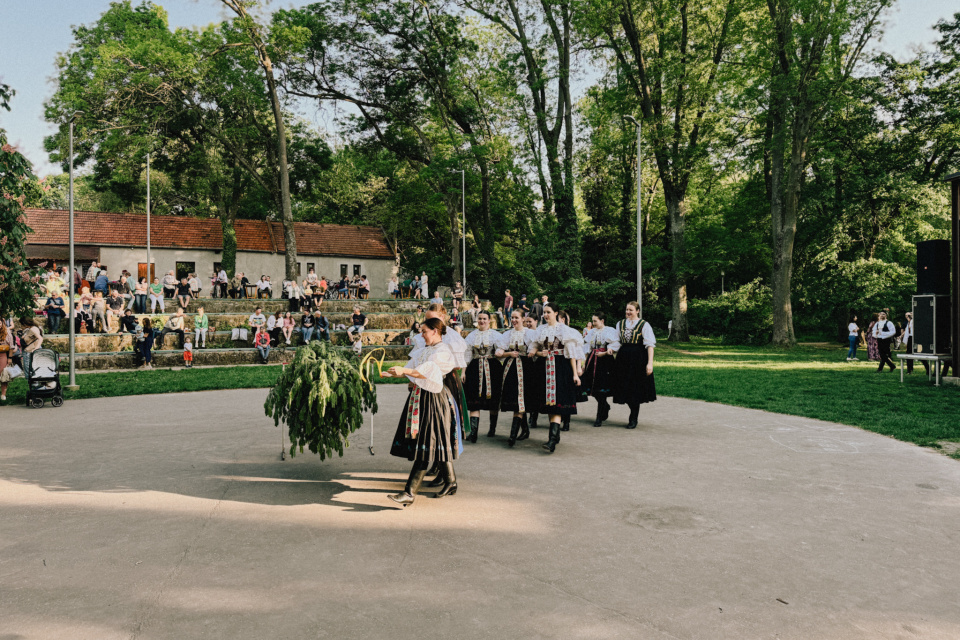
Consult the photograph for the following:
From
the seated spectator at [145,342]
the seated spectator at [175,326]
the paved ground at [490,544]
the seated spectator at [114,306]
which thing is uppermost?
the seated spectator at [114,306]

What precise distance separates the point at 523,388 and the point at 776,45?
2470 centimetres

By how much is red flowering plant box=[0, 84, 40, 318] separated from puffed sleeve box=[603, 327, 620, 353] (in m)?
10.9

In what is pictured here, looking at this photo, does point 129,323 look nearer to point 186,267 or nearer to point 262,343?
point 262,343

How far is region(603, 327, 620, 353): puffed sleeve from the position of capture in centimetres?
1126

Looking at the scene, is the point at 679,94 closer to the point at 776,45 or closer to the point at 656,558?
the point at 776,45

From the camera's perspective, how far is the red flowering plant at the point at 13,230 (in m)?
11.8

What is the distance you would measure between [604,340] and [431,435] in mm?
5741

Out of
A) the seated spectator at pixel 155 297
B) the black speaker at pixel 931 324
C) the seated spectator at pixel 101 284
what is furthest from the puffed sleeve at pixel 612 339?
the seated spectator at pixel 101 284

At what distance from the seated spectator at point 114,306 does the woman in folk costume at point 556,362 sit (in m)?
19.0

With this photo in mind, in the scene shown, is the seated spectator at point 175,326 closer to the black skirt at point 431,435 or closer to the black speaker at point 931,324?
the black skirt at point 431,435

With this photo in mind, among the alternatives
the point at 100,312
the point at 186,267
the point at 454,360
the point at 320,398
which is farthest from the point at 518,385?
the point at 186,267

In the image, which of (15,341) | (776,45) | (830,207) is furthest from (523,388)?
(830,207)

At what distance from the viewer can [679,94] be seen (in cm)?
3169

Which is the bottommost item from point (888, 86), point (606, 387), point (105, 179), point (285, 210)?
point (606, 387)
